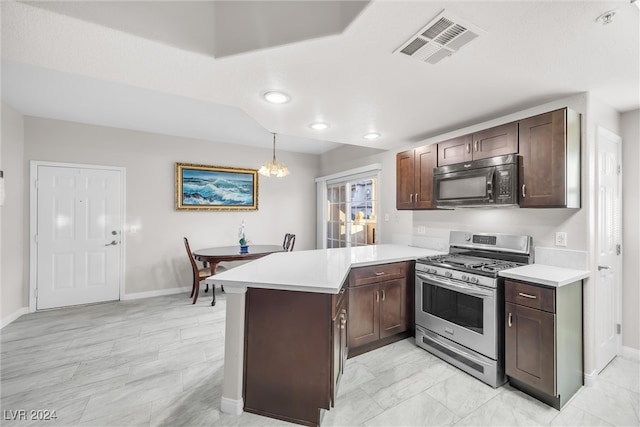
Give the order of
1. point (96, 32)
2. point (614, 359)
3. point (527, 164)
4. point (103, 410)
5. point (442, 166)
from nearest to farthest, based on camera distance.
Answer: point (96, 32) → point (103, 410) → point (527, 164) → point (614, 359) → point (442, 166)

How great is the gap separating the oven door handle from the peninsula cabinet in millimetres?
157

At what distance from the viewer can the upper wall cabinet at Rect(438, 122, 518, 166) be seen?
7.66 ft

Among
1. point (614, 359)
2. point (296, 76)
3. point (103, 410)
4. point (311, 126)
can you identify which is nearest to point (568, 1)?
point (296, 76)

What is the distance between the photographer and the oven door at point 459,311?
6.96 ft

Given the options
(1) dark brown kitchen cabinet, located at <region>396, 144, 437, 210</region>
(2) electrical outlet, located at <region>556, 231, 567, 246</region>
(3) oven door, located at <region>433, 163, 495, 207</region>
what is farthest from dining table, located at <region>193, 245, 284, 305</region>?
(2) electrical outlet, located at <region>556, 231, 567, 246</region>

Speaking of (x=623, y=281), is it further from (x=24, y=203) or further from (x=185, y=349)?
(x=24, y=203)

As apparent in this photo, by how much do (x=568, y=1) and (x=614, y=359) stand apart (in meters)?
2.96

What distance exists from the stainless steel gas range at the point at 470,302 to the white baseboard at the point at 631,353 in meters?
1.24

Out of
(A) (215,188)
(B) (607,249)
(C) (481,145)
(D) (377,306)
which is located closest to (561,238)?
(B) (607,249)

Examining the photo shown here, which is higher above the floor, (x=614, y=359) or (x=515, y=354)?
(x=515, y=354)

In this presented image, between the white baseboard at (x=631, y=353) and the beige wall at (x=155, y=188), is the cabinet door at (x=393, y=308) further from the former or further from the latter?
the beige wall at (x=155, y=188)

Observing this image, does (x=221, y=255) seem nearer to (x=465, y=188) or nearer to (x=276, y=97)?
(x=276, y=97)

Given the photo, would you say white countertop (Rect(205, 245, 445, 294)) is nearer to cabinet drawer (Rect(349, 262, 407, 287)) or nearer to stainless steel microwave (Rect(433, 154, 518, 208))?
cabinet drawer (Rect(349, 262, 407, 287))

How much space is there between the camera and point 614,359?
2.43 metres
